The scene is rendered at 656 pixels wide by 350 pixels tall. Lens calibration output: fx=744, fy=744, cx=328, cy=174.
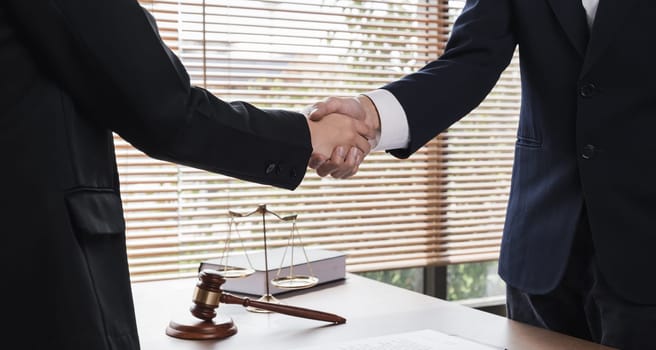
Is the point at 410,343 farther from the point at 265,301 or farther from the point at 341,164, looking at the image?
the point at 341,164

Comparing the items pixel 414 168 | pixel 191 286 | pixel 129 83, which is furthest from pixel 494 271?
pixel 129 83

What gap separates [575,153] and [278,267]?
64cm

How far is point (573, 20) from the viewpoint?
1384mm

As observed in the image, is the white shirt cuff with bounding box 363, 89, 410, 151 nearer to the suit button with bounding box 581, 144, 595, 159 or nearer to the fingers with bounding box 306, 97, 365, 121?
the fingers with bounding box 306, 97, 365, 121

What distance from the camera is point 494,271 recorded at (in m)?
3.19

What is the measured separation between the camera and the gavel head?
4.09ft

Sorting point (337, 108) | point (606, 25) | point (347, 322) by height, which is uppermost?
point (606, 25)

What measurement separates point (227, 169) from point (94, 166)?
267mm

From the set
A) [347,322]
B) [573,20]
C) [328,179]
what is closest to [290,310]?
[347,322]

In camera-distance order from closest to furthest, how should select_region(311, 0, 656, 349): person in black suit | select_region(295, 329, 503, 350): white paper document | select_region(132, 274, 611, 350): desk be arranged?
1. select_region(295, 329, 503, 350): white paper document
2. select_region(132, 274, 611, 350): desk
3. select_region(311, 0, 656, 349): person in black suit

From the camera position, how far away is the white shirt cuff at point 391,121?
5.05 ft

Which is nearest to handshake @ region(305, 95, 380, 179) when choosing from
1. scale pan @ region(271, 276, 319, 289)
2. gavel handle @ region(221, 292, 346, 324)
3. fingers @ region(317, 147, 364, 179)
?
fingers @ region(317, 147, 364, 179)

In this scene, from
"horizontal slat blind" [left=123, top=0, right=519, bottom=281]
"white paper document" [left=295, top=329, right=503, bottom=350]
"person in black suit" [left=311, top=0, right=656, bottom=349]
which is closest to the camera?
"white paper document" [left=295, top=329, right=503, bottom=350]

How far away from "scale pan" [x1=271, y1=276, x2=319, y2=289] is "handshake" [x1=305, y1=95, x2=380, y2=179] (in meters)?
0.22
